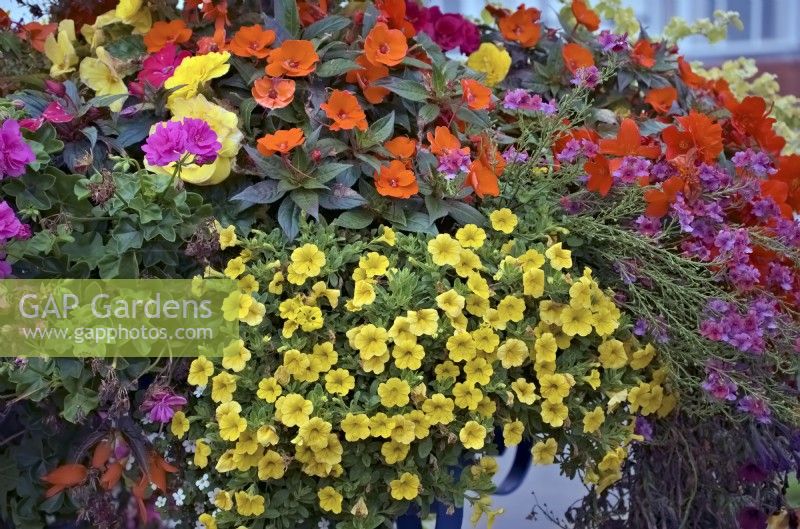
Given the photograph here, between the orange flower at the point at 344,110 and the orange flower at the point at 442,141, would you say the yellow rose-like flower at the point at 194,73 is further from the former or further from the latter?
the orange flower at the point at 442,141

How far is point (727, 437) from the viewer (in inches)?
64.1

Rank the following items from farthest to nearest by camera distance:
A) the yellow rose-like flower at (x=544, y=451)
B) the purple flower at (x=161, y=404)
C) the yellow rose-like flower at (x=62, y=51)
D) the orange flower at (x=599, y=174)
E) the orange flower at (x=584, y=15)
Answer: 1. the orange flower at (x=584, y=15)
2. the yellow rose-like flower at (x=62, y=51)
3. the orange flower at (x=599, y=174)
4. the yellow rose-like flower at (x=544, y=451)
5. the purple flower at (x=161, y=404)

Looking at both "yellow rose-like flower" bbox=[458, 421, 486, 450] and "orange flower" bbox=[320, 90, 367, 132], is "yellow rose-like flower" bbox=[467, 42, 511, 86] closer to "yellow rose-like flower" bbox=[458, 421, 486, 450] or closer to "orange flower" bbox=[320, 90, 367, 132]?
"orange flower" bbox=[320, 90, 367, 132]

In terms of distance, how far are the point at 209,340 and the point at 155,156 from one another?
0.29 metres

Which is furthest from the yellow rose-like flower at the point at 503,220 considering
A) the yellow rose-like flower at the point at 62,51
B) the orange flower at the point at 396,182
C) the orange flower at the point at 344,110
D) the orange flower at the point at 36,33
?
the orange flower at the point at 36,33

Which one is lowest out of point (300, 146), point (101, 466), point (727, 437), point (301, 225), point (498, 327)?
point (727, 437)

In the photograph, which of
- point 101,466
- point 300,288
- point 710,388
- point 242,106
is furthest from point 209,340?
point 710,388

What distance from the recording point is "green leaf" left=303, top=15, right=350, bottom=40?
1.76 meters

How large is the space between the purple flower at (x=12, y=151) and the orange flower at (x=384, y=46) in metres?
0.59

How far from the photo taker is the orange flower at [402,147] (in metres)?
1.64

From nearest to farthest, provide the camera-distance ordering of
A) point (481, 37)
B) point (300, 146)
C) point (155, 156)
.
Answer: point (155, 156), point (300, 146), point (481, 37)

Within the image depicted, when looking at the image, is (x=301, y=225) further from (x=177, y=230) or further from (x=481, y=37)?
(x=481, y=37)

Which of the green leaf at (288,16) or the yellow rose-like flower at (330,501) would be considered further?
the green leaf at (288,16)

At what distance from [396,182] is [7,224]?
598 mm
